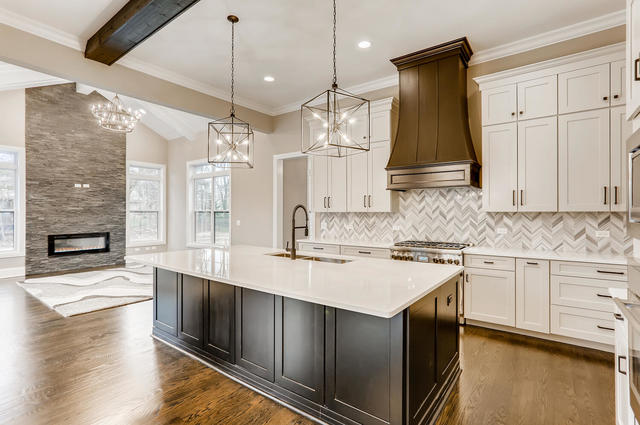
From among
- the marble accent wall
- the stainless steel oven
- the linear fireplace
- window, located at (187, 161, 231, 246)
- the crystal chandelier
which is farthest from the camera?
window, located at (187, 161, 231, 246)

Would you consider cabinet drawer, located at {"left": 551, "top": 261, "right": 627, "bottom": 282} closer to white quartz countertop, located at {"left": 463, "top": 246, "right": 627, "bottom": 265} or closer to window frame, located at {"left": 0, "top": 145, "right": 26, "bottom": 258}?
white quartz countertop, located at {"left": 463, "top": 246, "right": 627, "bottom": 265}

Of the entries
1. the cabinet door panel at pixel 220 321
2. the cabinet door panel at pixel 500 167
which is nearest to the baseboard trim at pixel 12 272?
the cabinet door panel at pixel 220 321

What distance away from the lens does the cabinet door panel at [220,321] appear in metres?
2.51

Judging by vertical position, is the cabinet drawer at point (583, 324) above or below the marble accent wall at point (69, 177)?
below

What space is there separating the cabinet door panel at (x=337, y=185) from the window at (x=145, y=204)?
5723 mm

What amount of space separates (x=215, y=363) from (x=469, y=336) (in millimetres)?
2503

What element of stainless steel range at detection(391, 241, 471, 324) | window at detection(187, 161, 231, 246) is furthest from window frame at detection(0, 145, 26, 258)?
stainless steel range at detection(391, 241, 471, 324)

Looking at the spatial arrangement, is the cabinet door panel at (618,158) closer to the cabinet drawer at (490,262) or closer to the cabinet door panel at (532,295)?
the cabinet door panel at (532,295)

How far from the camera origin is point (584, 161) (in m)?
3.17

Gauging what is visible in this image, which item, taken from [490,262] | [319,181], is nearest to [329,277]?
[490,262]

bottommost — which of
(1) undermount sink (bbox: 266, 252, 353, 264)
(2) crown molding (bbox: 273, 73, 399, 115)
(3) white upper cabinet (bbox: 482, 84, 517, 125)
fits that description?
(1) undermount sink (bbox: 266, 252, 353, 264)

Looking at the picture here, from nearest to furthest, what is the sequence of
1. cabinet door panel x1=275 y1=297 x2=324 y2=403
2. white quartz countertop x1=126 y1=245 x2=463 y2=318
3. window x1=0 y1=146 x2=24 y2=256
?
white quartz countertop x1=126 y1=245 x2=463 y2=318, cabinet door panel x1=275 y1=297 x2=324 y2=403, window x1=0 y1=146 x2=24 y2=256

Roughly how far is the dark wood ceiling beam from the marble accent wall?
4321mm

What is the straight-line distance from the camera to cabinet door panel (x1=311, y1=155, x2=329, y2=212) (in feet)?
16.7
